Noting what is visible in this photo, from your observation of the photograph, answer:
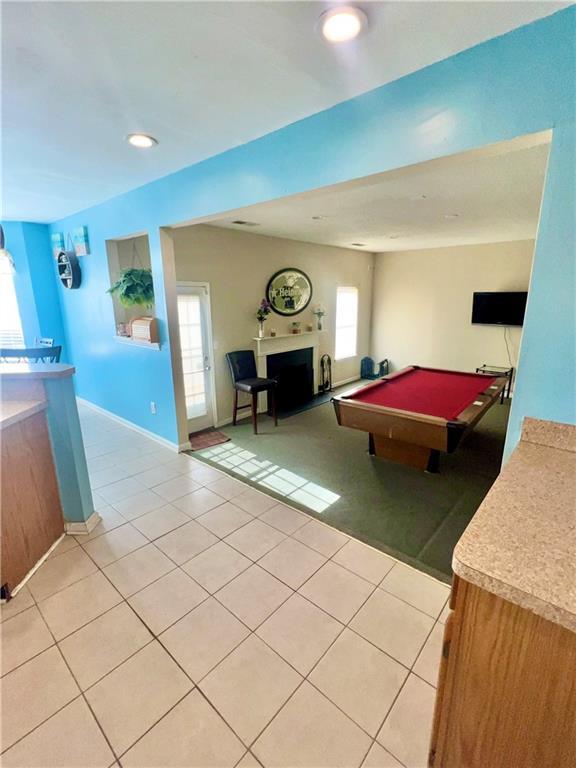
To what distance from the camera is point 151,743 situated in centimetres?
129

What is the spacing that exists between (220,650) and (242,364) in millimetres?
3487

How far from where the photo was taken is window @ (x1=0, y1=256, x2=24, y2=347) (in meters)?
5.01

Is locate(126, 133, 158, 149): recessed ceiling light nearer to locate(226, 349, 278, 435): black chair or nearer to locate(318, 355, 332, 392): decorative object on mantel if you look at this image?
locate(226, 349, 278, 435): black chair

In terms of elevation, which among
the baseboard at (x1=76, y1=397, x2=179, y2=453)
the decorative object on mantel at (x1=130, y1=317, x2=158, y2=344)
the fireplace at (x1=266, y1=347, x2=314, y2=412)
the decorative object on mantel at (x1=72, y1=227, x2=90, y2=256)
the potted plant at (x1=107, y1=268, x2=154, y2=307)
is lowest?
the baseboard at (x1=76, y1=397, x2=179, y2=453)

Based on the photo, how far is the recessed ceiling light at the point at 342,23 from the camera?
121 cm

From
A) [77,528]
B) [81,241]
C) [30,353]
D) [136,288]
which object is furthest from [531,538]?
[81,241]

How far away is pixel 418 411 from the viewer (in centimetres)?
297

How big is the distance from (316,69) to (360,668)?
2.67m

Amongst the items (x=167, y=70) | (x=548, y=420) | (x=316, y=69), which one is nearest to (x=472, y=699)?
(x=548, y=420)

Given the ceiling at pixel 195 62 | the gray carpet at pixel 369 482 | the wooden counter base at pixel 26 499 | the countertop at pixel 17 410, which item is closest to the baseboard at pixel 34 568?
the wooden counter base at pixel 26 499

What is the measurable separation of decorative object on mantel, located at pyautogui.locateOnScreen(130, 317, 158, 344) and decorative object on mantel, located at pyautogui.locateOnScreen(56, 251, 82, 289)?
1499mm

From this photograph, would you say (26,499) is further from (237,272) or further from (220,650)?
(237,272)

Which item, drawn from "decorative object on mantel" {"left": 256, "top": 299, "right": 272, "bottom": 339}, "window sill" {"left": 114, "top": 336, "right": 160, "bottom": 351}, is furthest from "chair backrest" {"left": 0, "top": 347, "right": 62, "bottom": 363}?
"decorative object on mantel" {"left": 256, "top": 299, "right": 272, "bottom": 339}

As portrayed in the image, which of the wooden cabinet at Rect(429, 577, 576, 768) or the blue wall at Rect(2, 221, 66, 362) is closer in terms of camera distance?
the wooden cabinet at Rect(429, 577, 576, 768)
